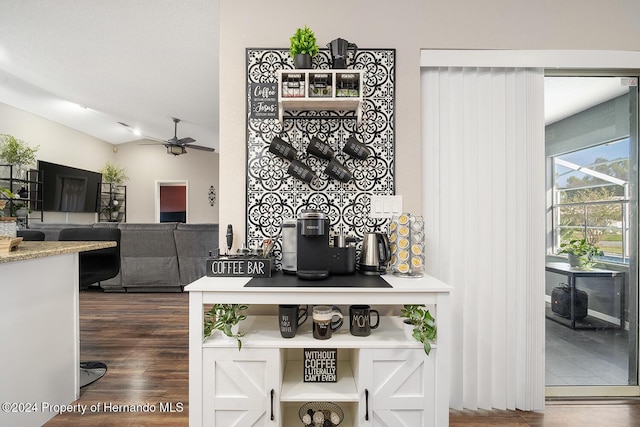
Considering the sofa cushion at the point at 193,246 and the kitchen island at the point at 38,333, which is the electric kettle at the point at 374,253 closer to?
the kitchen island at the point at 38,333

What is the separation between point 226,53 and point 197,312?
1.39m

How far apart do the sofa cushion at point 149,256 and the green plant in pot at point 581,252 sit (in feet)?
13.7

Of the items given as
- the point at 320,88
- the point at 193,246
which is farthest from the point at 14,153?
the point at 320,88

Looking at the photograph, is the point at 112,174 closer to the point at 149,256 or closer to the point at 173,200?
the point at 173,200

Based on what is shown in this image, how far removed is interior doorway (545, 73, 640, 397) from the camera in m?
1.95

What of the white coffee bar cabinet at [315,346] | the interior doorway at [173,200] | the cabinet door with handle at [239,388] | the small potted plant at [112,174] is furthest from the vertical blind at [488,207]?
the small potted plant at [112,174]

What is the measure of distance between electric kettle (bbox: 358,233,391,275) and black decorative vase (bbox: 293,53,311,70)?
3.03 ft

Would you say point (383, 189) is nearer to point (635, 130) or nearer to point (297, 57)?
point (297, 57)

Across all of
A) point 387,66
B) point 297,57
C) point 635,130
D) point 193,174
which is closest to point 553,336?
point 635,130

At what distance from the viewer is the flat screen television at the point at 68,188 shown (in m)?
5.81

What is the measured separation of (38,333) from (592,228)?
3207 mm

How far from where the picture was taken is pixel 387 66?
1781 mm

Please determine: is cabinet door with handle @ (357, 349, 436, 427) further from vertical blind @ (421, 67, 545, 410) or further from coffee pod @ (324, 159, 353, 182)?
coffee pod @ (324, 159, 353, 182)

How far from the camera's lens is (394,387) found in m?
1.33
